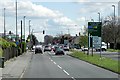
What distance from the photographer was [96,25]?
55.5m

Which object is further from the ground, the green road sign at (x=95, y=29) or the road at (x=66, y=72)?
the green road sign at (x=95, y=29)

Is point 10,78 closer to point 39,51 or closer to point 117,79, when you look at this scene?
point 117,79

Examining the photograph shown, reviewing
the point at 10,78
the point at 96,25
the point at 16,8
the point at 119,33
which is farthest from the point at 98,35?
the point at 119,33

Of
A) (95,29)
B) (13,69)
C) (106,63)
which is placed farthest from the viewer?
(95,29)

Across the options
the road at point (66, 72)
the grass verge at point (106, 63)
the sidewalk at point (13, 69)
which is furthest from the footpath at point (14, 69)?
the grass verge at point (106, 63)

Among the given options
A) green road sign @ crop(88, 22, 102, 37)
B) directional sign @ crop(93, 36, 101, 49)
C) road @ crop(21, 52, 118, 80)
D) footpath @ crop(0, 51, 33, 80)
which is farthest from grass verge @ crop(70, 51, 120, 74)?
footpath @ crop(0, 51, 33, 80)

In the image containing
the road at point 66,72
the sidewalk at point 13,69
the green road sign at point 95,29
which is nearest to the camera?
the road at point 66,72

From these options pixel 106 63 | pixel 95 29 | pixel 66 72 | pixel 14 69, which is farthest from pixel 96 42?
pixel 66 72

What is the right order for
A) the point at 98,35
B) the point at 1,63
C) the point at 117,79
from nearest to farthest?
the point at 117,79 < the point at 1,63 < the point at 98,35

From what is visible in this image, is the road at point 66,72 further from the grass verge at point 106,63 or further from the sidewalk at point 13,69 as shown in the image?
the grass verge at point 106,63

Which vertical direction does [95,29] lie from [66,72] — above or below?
above

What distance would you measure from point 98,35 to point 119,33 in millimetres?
43465

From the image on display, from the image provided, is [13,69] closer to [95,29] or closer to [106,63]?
[106,63]

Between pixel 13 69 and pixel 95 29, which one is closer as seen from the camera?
pixel 13 69
